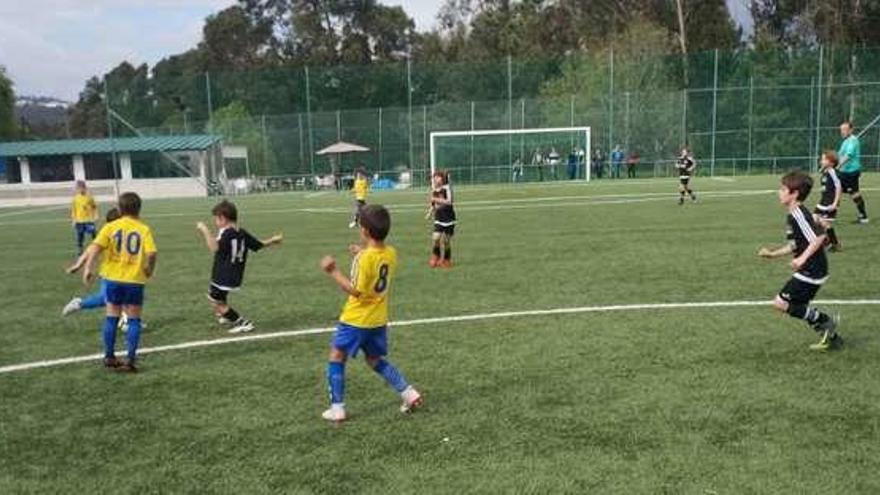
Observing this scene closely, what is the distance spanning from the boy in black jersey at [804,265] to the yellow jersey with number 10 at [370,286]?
348 cm

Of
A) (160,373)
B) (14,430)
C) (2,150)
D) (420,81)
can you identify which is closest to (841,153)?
(160,373)

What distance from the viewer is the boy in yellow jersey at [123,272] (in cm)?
795

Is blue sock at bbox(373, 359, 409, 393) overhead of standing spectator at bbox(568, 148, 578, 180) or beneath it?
beneath

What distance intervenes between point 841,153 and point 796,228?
1069 cm

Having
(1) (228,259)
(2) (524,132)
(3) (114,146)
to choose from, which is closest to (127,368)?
(1) (228,259)

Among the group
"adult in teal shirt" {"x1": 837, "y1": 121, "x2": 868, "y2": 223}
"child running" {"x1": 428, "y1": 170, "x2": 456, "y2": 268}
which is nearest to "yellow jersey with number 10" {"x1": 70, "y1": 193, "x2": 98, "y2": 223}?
"child running" {"x1": 428, "y1": 170, "x2": 456, "y2": 268}

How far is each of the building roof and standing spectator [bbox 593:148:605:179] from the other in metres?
21.8

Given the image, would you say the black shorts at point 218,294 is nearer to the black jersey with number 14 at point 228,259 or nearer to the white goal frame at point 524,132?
the black jersey with number 14 at point 228,259

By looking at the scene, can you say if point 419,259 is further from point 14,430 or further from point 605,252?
point 14,430

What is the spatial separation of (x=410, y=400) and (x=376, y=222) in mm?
1330

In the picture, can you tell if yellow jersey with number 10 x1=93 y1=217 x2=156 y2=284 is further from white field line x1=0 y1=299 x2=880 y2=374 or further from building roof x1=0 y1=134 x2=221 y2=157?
building roof x1=0 y1=134 x2=221 y2=157

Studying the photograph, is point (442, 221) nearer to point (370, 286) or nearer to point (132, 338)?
point (132, 338)

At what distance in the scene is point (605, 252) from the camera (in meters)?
14.9

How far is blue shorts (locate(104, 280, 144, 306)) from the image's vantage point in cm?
797
